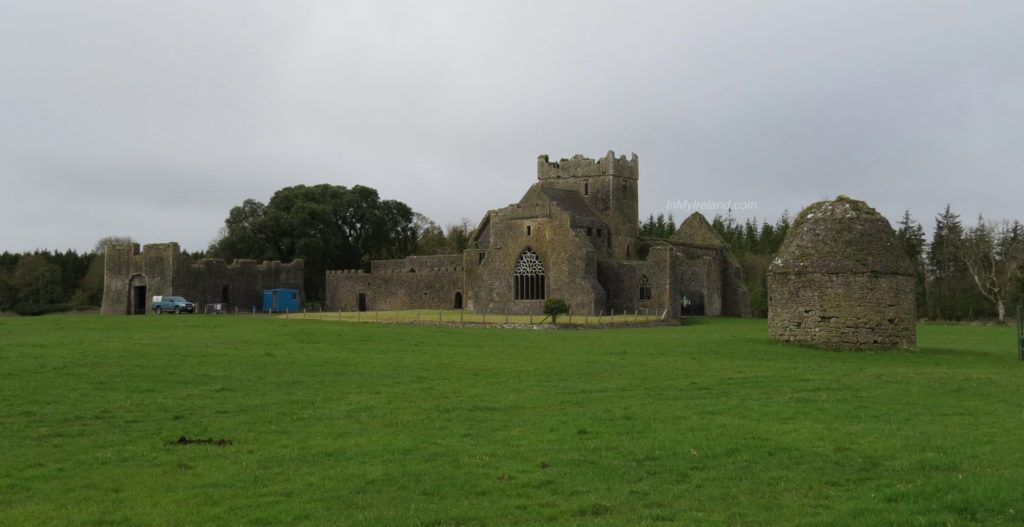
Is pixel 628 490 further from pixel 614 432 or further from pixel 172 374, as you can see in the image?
pixel 172 374

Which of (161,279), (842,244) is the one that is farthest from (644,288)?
(161,279)

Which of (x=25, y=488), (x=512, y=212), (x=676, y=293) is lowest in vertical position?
(x=25, y=488)

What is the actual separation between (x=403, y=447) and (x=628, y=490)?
337 cm

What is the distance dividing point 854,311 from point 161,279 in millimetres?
44272

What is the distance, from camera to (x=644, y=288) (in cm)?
5169

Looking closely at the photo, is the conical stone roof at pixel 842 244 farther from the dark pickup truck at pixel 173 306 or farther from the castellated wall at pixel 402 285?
the dark pickup truck at pixel 173 306

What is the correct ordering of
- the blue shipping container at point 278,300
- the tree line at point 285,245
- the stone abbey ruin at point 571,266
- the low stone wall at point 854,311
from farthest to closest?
the tree line at point 285,245 → the blue shipping container at point 278,300 → the stone abbey ruin at point 571,266 → the low stone wall at point 854,311

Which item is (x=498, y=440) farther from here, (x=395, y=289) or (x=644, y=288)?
(x=395, y=289)

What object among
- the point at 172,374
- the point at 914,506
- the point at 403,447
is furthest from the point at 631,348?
the point at 914,506

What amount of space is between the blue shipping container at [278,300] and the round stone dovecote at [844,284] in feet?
136

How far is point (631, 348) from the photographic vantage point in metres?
28.1

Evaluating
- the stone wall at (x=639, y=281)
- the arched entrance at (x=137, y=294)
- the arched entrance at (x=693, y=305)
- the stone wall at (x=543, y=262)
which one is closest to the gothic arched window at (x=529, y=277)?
the stone wall at (x=543, y=262)

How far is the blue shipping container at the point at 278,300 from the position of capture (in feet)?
207

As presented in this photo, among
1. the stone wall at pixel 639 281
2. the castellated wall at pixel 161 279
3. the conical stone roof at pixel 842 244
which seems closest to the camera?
the conical stone roof at pixel 842 244
